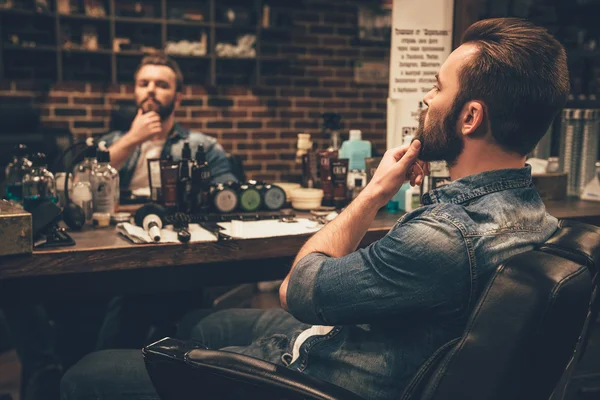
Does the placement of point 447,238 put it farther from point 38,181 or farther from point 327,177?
point 38,181

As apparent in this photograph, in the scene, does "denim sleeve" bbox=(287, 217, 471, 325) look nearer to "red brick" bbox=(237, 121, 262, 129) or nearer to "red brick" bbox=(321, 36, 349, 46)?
"red brick" bbox=(237, 121, 262, 129)

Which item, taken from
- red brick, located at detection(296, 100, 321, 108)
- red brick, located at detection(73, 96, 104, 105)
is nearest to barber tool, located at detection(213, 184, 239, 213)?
red brick, located at detection(73, 96, 104, 105)

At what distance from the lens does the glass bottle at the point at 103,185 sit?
1992 mm

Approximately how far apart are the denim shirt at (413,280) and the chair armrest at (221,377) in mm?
105

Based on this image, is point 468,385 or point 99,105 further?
point 99,105

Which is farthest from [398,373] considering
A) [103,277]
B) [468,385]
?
[103,277]

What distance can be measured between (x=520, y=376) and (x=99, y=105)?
3.99 metres

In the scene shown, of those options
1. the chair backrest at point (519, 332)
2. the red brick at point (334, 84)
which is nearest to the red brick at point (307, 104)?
the red brick at point (334, 84)

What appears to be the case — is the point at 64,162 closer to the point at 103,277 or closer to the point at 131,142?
the point at 131,142

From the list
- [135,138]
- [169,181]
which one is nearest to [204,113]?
[135,138]

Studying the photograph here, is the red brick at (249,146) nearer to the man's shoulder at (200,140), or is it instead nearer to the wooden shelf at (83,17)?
the wooden shelf at (83,17)

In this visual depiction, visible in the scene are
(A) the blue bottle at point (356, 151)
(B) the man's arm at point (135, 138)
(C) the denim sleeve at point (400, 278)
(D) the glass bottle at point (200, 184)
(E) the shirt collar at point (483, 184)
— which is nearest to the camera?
(C) the denim sleeve at point (400, 278)

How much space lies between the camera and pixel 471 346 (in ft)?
3.08

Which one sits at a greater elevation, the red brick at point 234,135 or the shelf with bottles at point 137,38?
the shelf with bottles at point 137,38
